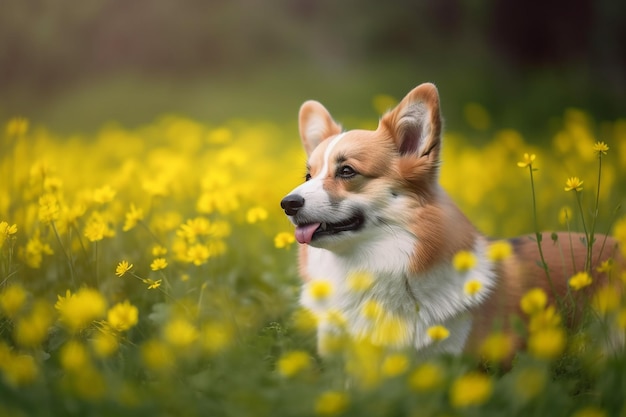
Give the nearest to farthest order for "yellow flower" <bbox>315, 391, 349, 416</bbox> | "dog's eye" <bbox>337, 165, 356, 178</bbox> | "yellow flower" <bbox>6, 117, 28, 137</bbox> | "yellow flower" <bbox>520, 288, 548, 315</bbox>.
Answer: "yellow flower" <bbox>315, 391, 349, 416</bbox>
"yellow flower" <bbox>520, 288, 548, 315</bbox>
"dog's eye" <bbox>337, 165, 356, 178</bbox>
"yellow flower" <bbox>6, 117, 28, 137</bbox>

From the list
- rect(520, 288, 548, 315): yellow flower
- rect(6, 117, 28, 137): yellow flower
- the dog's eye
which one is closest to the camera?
rect(520, 288, 548, 315): yellow flower

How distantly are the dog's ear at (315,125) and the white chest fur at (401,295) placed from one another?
614 millimetres

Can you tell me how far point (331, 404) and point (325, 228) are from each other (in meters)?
1.16

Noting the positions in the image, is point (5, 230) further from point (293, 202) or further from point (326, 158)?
point (326, 158)

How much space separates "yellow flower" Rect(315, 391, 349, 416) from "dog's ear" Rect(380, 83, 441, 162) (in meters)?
1.35

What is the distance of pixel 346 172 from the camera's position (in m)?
2.95

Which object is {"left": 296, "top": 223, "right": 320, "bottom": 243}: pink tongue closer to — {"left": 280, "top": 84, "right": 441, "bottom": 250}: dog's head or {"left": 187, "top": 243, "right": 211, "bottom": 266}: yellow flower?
{"left": 280, "top": 84, "right": 441, "bottom": 250}: dog's head

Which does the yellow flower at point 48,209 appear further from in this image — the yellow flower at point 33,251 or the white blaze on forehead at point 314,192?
the white blaze on forehead at point 314,192

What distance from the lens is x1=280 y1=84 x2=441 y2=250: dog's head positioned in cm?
286

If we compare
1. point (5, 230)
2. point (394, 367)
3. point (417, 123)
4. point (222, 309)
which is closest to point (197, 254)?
point (222, 309)

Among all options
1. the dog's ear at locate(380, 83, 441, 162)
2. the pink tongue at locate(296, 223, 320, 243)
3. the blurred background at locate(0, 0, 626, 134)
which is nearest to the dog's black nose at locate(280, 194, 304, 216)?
the pink tongue at locate(296, 223, 320, 243)

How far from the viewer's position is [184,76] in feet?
40.8

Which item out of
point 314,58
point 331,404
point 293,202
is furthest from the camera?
point 314,58

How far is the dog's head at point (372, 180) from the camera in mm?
2857
